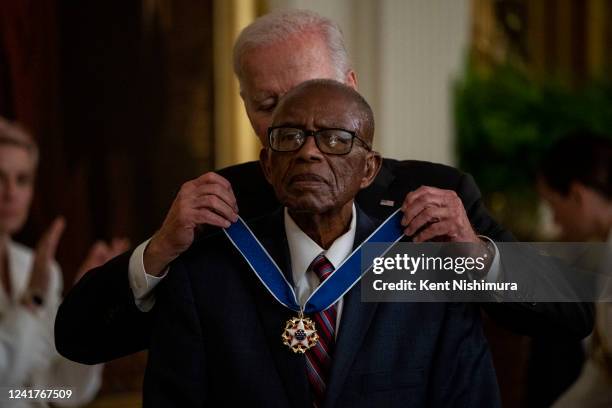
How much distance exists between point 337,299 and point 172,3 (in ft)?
10.9

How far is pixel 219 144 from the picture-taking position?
5184 millimetres

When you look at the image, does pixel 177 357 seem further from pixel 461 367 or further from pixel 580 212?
pixel 580 212

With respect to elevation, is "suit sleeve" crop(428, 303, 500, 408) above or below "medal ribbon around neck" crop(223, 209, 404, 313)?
below

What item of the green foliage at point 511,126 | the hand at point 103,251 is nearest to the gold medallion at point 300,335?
the hand at point 103,251

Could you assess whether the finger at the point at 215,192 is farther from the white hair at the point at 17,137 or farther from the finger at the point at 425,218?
the white hair at the point at 17,137

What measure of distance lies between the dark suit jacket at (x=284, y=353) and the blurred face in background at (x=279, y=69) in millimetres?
611

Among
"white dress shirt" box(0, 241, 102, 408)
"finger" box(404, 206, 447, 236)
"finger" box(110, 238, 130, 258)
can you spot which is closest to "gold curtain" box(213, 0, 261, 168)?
"finger" box(110, 238, 130, 258)

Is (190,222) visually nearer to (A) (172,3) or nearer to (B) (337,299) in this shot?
(B) (337,299)

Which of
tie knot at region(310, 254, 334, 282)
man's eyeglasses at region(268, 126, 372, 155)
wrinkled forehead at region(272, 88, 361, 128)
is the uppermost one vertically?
wrinkled forehead at region(272, 88, 361, 128)

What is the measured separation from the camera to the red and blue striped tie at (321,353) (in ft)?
6.62

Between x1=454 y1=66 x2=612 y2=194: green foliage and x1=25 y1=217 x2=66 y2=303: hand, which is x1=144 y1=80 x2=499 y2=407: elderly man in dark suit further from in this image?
x1=454 y1=66 x2=612 y2=194: green foliage

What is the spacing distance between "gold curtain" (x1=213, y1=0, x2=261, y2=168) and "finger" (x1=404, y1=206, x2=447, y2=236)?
10.3ft

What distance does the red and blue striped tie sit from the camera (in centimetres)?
202

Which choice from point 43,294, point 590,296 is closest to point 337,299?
point 590,296
